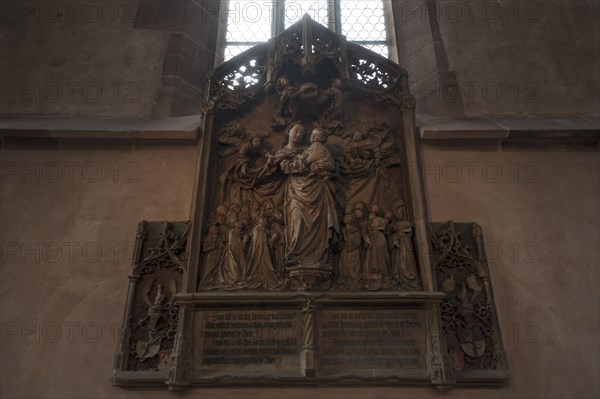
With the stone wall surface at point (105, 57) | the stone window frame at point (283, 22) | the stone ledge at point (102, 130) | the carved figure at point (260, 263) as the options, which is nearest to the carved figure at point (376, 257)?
the carved figure at point (260, 263)


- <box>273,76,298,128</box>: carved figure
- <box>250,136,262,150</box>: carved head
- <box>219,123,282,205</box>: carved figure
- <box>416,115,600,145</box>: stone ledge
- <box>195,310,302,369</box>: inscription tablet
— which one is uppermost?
<box>273,76,298,128</box>: carved figure

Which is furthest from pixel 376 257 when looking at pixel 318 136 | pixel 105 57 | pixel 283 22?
pixel 105 57

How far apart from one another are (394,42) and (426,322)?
14.9 feet

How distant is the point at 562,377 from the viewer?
16.0 feet

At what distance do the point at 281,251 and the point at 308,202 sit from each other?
0.59 m

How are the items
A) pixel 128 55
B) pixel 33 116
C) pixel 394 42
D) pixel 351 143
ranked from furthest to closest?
pixel 394 42
pixel 128 55
pixel 33 116
pixel 351 143

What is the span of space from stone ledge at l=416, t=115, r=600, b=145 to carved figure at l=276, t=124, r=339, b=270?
1.44 metres

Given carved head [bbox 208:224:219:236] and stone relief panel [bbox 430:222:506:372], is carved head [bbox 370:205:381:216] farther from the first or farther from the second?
carved head [bbox 208:224:219:236]

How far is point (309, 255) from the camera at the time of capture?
5012 mm

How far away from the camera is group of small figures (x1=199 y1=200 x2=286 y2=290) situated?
510 centimetres

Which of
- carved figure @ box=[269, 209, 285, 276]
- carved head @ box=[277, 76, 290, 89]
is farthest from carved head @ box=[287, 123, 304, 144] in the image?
carved figure @ box=[269, 209, 285, 276]

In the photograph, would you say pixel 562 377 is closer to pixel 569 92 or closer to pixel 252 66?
pixel 569 92

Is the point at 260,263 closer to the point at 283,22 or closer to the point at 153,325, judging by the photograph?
the point at 153,325

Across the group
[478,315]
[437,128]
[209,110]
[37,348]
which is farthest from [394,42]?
[37,348]
